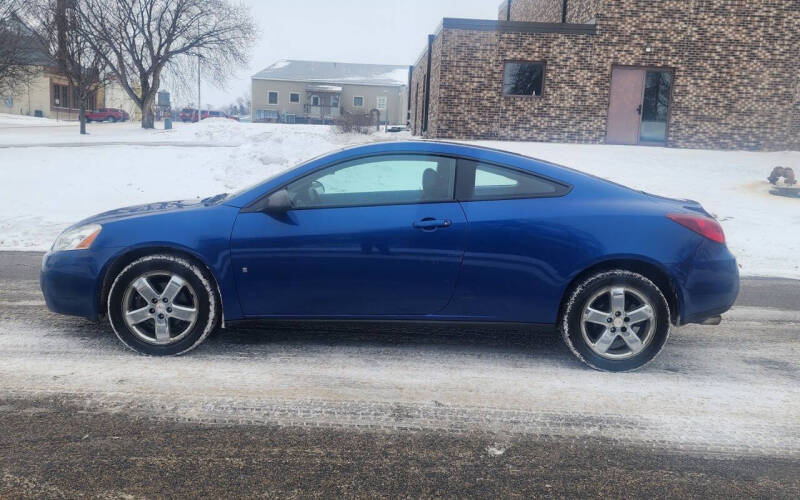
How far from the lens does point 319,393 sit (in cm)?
385

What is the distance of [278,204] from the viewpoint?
431 centimetres

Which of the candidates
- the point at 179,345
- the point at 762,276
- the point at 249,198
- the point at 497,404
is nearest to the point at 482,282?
the point at 497,404

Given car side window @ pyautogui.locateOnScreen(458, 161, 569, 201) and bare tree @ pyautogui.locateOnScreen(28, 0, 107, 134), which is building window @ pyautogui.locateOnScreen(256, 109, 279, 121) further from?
car side window @ pyautogui.locateOnScreen(458, 161, 569, 201)

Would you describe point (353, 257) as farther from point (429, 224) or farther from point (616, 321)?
point (616, 321)

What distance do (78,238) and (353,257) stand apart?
1893 mm

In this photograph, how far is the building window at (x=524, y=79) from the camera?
21.8m

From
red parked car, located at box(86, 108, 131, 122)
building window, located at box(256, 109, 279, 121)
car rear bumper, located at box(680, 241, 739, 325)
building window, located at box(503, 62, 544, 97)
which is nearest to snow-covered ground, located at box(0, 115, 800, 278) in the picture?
building window, located at box(503, 62, 544, 97)

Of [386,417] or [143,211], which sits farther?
[143,211]

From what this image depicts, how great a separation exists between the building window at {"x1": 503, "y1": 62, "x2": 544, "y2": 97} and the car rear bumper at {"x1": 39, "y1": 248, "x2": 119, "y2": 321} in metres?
19.2

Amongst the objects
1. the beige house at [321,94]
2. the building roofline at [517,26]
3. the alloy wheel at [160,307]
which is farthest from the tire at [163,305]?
the beige house at [321,94]

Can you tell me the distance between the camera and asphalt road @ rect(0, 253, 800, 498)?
113 inches

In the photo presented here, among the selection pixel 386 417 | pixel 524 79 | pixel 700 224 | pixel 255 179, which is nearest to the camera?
pixel 386 417

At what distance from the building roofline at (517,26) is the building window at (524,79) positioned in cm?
108

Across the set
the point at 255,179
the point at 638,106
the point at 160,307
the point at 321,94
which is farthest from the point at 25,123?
the point at 160,307
